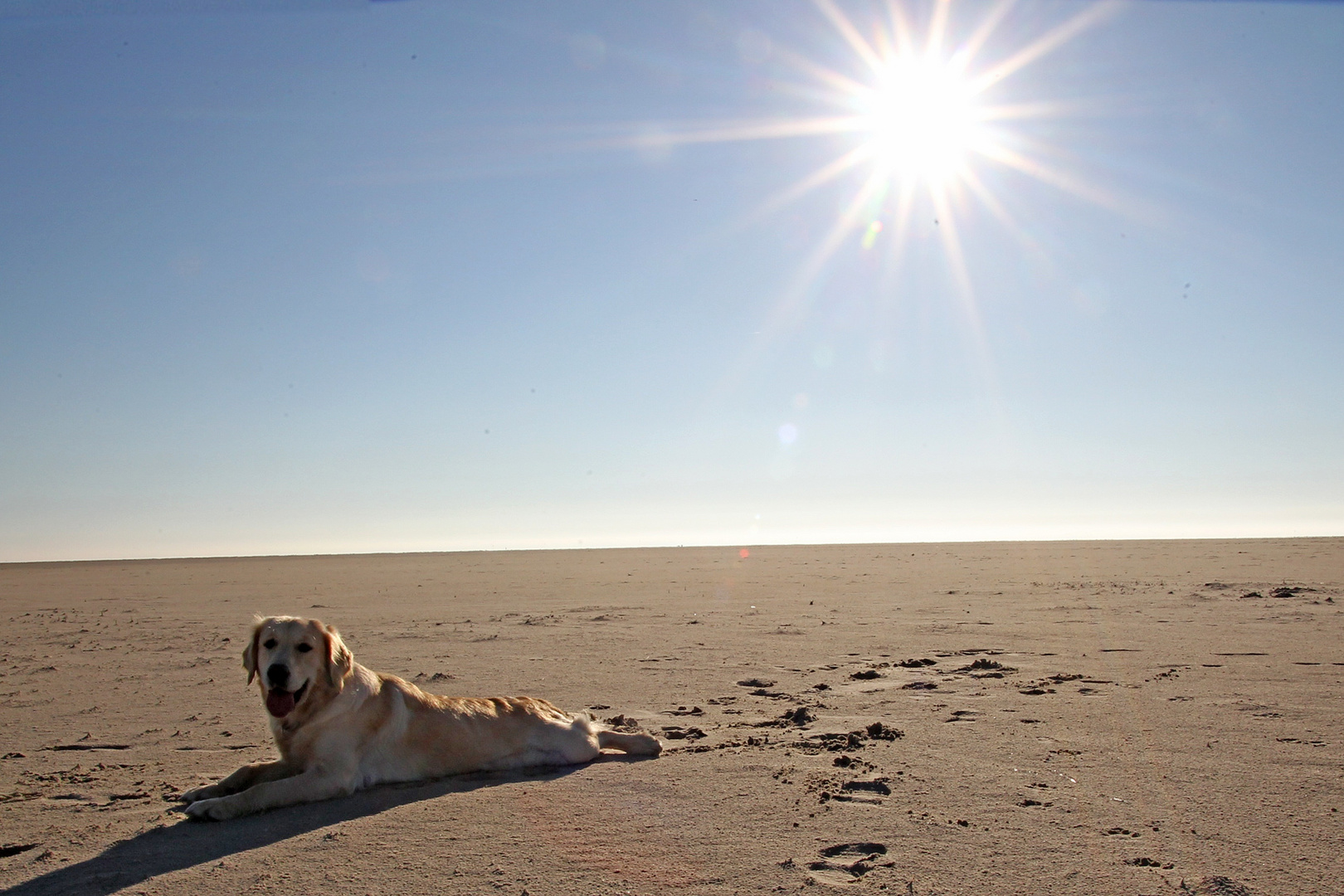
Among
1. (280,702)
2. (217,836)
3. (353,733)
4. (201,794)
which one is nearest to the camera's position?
(217,836)

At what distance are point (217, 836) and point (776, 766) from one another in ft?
9.69

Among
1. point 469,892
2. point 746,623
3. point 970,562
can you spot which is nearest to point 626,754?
point 469,892

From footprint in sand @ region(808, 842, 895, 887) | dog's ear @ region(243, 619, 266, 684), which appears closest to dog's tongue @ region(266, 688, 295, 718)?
dog's ear @ region(243, 619, 266, 684)

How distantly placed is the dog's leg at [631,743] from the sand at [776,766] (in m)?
0.12

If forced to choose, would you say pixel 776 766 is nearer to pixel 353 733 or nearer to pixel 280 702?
pixel 353 733

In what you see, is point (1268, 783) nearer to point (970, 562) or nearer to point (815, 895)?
point (815, 895)

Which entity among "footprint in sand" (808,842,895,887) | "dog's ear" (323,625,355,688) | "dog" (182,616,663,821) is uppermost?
"dog's ear" (323,625,355,688)

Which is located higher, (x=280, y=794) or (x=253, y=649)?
(x=253, y=649)

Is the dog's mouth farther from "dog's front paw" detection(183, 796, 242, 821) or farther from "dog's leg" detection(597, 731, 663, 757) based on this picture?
"dog's leg" detection(597, 731, 663, 757)

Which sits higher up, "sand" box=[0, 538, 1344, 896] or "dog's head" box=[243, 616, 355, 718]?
"dog's head" box=[243, 616, 355, 718]

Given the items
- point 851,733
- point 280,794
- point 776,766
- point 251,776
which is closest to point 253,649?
point 251,776

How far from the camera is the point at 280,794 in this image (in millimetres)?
4488

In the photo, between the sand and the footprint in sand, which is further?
the sand

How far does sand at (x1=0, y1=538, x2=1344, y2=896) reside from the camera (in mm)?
3484
